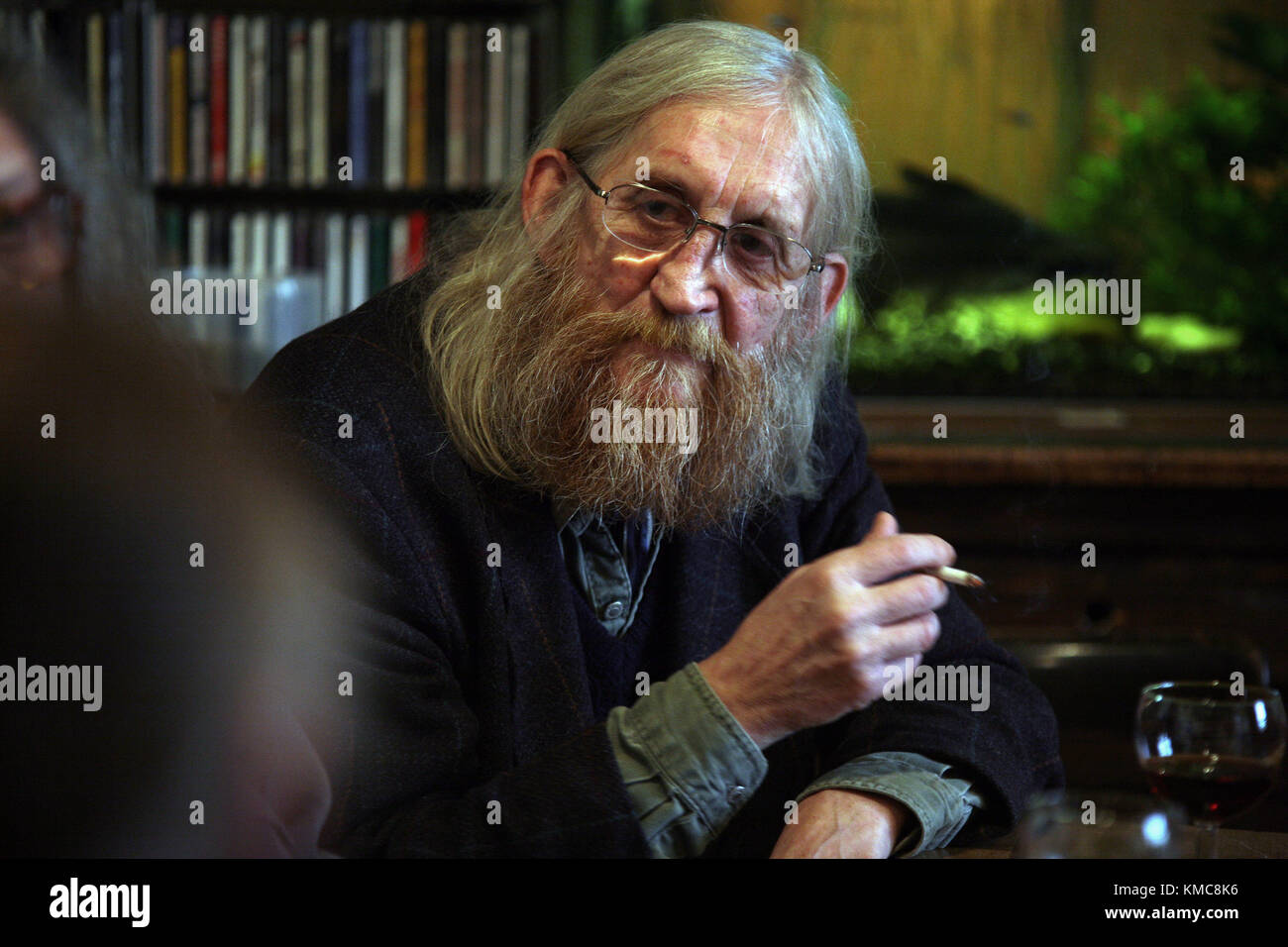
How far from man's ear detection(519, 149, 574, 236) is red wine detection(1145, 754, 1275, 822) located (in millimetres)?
773

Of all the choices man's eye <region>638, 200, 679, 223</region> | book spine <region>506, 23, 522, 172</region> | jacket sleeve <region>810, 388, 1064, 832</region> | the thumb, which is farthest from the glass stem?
book spine <region>506, 23, 522, 172</region>

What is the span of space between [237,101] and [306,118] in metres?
0.14

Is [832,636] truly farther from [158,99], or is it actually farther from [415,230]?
[158,99]

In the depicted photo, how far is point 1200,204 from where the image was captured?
289 centimetres

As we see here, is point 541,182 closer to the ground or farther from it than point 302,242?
closer to the ground

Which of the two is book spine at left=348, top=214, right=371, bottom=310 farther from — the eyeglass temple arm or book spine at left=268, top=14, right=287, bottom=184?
the eyeglass temple arm

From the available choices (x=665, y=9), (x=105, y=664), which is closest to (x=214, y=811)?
(x=105, y=664)

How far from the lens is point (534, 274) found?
129 centimetres

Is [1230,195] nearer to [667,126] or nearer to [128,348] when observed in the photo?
[667,126]

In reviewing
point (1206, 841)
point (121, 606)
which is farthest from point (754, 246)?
point (121, 606)

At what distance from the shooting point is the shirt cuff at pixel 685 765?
96cm

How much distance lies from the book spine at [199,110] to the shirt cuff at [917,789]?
207 centimetres

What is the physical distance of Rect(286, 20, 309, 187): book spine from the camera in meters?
2.58

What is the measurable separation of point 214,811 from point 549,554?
0.61 metres
